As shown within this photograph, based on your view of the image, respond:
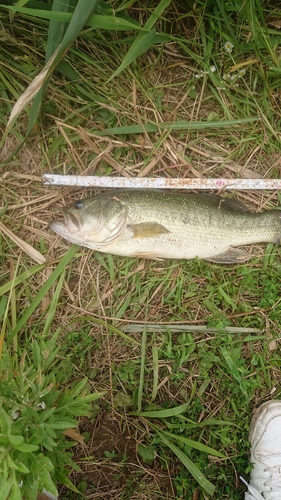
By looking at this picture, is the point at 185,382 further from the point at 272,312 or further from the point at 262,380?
the point at 272,312

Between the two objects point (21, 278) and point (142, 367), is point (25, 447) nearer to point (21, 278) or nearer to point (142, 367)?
point (142, 367)

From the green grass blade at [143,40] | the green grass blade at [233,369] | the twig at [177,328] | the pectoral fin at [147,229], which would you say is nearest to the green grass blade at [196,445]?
the green grass blade at [233,369]

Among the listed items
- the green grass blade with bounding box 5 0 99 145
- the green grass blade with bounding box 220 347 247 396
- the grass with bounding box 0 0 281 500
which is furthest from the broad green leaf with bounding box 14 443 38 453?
the green grass blade with bounding box 5 0 99 145

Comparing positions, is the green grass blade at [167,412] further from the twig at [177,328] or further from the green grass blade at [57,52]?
the green grass blade at [57,52]

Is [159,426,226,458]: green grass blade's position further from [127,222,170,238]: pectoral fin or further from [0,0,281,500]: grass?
[127,222,170,238]: pectoral fin

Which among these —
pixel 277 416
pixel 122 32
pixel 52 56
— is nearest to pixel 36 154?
pixel 52 56

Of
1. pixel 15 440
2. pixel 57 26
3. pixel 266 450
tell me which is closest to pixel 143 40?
pixel 57 26
